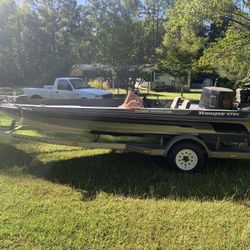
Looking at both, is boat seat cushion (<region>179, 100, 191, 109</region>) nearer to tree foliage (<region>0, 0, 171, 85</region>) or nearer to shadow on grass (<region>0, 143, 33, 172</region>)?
shadow on grass (<region>0, 143, 33, 172</region>)

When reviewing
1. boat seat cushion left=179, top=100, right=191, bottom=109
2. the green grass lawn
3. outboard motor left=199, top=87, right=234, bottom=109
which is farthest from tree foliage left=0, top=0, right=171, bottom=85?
the green grass lawn

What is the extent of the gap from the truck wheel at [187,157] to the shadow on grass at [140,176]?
0.13 meters

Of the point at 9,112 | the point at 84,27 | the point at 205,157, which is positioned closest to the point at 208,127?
the point at 205,157

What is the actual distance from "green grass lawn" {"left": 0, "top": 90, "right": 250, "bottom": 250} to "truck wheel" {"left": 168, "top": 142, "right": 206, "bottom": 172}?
15 cm

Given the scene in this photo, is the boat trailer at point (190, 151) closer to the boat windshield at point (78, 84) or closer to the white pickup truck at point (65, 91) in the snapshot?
the white pickup truck at point (65, 91)

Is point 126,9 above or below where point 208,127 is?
above

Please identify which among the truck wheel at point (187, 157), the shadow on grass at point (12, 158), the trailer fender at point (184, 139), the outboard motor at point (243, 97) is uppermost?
the outboard motor at point (243, 97)

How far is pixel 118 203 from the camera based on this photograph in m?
3.96

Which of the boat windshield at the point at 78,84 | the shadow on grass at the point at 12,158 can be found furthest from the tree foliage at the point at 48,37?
the shadow on grass at the point at 12,158

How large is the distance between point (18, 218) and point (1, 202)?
0.52 m

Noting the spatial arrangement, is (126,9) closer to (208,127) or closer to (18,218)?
(208,127)

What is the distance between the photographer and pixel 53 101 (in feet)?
23.4

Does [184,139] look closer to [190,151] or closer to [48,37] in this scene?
[190,151]

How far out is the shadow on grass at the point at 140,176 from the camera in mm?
4348
